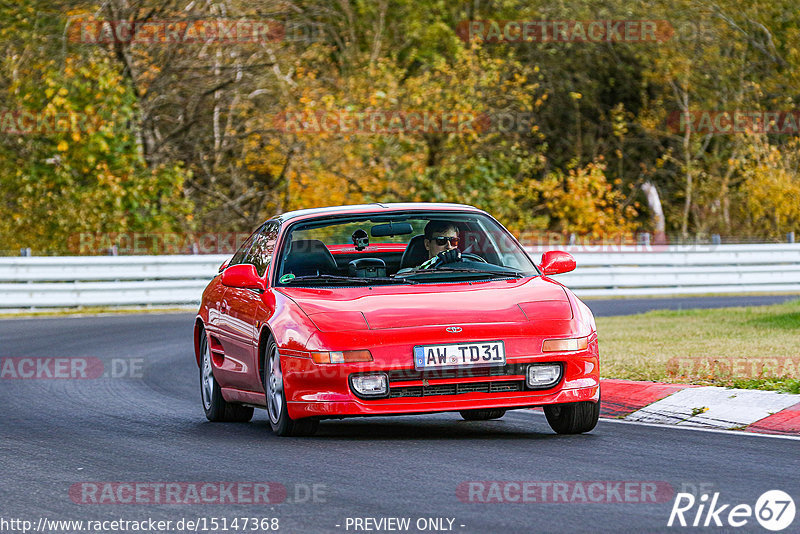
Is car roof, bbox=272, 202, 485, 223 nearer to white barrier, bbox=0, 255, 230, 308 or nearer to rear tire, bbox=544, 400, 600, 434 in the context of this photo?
rear tire, bbox=544, 400, 600, 434

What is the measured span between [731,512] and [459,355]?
2.70 meters

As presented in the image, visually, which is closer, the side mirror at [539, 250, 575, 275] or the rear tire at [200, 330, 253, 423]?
the side mirror at [539, 250, 575, 275]

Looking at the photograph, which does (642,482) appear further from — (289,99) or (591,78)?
(591,78)

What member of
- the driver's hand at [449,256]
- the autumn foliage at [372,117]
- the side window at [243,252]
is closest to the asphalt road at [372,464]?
the driver's hand at [449,256]

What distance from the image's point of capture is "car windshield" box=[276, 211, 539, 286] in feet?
31.6

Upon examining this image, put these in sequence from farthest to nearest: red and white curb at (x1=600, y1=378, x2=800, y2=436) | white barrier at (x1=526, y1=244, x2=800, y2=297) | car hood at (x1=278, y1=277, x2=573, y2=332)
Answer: white barrier at (x1=526, y1=244, x2=800, y2=297)
red and white curb at (x1=600, y1=378, x2=800, y2=436)
car hood at (x1=278, y1=277, x2=573, y2=332)

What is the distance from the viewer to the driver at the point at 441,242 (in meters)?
9.98

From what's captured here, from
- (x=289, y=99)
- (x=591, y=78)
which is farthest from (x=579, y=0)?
(x=289, y=99)

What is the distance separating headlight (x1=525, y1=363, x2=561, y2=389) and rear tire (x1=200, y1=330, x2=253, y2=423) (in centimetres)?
288

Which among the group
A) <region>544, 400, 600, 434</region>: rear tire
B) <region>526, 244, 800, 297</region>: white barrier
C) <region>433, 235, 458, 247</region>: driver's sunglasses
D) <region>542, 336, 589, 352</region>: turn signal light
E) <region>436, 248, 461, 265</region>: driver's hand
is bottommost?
<region>526, 244, 800, 297</region>: white barrier

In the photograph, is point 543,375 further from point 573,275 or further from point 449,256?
point 573,275

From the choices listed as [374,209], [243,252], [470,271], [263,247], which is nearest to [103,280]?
[243,252]

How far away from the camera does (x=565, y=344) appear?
8859 millimetres

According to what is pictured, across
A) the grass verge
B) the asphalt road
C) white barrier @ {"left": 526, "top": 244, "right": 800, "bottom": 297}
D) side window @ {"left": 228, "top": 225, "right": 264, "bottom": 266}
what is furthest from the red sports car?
white barrier @ {"left": 526, "top": 244, "right": 800, "bottom": 297}
